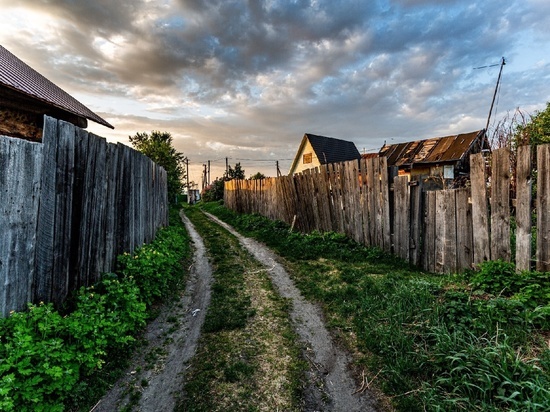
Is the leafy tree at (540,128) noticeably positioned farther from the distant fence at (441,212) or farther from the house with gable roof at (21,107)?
the house with gable roof at (21,107)

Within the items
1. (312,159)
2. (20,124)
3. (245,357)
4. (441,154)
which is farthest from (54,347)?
(312,159)

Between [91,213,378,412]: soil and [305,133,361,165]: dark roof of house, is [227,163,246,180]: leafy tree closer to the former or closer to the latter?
[305,133,361,165]: dark roof of house

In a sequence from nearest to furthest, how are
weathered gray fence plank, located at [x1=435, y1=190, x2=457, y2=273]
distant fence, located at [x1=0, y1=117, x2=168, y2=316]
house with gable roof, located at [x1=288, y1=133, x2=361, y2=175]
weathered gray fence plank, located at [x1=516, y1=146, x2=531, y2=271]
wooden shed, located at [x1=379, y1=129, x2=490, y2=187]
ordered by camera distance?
distant fence, located at [x1=0, y1=117, x2=168, y2=316] → weathered gray fence plank, located at [x1=516, y1=146, x2=531, y2=271] → weathered gray fence plank, located at [x1=435, y1=190, x2=457, y2=273] → wooden shed, located at [x1=379, y1=129, x2=490, y2=187] → house with gable roof, located at [x1=288, y1=133, x2=361, y2=175]

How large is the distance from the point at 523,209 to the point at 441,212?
4.72 feet

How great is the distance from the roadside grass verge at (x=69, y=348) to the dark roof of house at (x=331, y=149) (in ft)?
77.8

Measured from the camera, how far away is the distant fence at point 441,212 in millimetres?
4086

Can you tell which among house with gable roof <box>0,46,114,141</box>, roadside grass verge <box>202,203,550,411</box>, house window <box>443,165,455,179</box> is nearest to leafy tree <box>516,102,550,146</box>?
house window <box>443,165,455,179</box>

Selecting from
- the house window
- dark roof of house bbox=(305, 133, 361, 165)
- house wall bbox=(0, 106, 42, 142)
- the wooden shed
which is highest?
dark roof of house bbox=(305, 133, 361, 165)

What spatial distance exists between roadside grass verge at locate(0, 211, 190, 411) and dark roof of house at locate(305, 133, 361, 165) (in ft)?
77.8

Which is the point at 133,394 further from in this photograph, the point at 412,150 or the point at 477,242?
the point at 412,150

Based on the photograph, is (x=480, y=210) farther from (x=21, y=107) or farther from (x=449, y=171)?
(x=449, y=171)

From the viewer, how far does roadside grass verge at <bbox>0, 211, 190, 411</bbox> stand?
2195 millimetres

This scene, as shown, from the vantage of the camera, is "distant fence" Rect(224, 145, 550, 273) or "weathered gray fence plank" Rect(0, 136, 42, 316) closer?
"weathered gray fence plank" Rect(0, 136, 42, 316)

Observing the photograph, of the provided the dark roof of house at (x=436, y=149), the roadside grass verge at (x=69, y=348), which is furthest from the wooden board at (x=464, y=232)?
the dark roof of house at (x=436, y=149)
